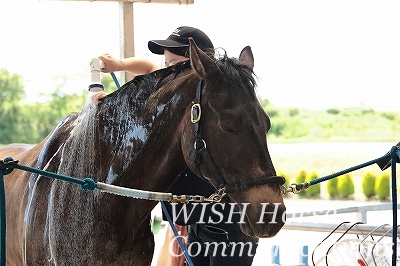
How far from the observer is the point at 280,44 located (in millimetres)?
9555

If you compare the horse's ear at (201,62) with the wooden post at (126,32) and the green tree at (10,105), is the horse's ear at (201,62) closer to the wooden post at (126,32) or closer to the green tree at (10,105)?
the wooden post at (126,32)

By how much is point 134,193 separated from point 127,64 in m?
0.92

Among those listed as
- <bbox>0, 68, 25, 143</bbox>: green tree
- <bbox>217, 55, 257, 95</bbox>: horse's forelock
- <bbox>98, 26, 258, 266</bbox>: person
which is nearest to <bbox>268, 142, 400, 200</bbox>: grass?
<bbox>0, 68, 25, 143</bbox>: green tree

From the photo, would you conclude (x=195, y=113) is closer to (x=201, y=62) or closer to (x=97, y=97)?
(x=201, y=62)

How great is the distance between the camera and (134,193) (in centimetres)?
184

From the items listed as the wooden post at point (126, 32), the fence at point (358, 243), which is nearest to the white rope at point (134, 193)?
the fence at point (358, 243)

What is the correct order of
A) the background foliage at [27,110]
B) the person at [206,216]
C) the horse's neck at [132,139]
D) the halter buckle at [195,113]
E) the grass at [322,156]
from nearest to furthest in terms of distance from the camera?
the halter buckle at [195,113], the horse's neck at [132,139], the person at [206,216], the background foliage at [27,110], the grass at [322,156]

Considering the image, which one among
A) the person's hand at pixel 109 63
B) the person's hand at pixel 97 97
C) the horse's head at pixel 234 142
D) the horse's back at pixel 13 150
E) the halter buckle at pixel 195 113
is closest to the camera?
the horse's head at pixel 234 142

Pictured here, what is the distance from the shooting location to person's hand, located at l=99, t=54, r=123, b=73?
2.47 metres

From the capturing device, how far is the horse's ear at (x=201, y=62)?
1.76 metres

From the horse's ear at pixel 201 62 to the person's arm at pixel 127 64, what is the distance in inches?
30.8

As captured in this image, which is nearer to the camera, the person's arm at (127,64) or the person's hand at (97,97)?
the person's hand at (97,97)

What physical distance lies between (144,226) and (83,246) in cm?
21

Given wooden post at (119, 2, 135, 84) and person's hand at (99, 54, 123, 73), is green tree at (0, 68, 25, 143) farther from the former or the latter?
person's hand at (99, 54, 123, 73)
